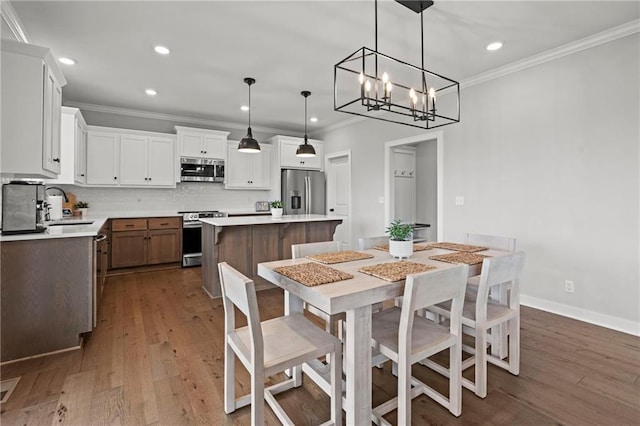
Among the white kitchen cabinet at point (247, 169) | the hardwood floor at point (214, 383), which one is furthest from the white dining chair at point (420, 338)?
the white kitchen cabinet at point (247, 169)

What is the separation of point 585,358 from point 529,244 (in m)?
1.31

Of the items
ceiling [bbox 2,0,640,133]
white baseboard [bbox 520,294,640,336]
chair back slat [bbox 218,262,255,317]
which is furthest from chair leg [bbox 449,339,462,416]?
ceiling [bbox 2,0,640,133]

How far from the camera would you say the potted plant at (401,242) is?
2137mm

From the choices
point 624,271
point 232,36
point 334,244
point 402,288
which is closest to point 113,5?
point 232,36

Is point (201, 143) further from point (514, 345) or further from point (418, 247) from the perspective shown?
point (514, 345)

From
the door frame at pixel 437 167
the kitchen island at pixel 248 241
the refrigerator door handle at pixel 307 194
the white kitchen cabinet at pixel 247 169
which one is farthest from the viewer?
the refrigerator door handle at pixel 307 194

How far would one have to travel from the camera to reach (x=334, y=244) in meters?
2.53

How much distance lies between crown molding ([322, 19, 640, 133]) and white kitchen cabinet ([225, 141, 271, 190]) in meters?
3.83

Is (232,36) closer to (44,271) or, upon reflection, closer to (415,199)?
(44,271)

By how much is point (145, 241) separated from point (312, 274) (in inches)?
161

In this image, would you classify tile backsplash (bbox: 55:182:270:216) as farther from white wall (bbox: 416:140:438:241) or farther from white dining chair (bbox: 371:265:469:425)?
white dining chair (bbox: 371:265:469:425)

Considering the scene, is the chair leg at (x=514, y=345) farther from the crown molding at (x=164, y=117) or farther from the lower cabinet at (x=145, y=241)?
the crown molding at (x=164, y=117)

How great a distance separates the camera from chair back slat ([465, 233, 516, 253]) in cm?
258

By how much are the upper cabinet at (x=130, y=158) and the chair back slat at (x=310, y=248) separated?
3.92 meters
